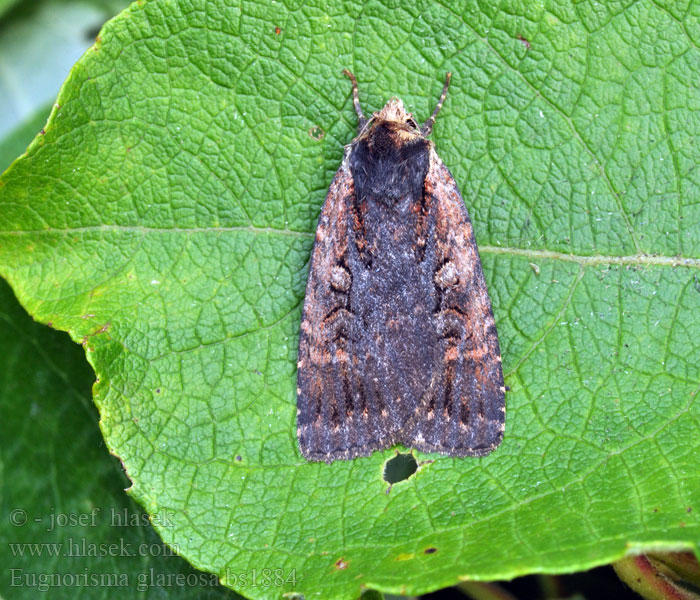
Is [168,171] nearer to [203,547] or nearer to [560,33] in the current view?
[203,547]

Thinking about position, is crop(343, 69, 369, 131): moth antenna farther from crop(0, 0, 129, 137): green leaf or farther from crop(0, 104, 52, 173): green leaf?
crop(0, 0, 129, 137): green leaf

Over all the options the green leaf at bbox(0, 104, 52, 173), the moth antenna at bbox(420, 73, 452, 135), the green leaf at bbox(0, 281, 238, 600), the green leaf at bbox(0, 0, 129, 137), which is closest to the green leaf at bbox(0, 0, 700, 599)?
the moth antenna at bbox(420, 73, 452, 135)

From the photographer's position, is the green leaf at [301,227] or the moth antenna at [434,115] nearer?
the green leaf at [301,227]

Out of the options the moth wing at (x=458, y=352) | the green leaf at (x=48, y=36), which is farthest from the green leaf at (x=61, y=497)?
the green leaf at (x=48, y=36)

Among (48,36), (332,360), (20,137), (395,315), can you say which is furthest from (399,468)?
(48,36)

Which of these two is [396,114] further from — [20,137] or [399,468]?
[20,137]

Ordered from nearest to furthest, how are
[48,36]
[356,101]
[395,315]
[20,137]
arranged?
[356,101] < [395,315] < [20,137] < [48,36]

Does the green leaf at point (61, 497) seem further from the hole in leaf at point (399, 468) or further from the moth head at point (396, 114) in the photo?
the moth head at point (396, 114)

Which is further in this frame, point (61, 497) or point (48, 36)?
point (48, 36)
